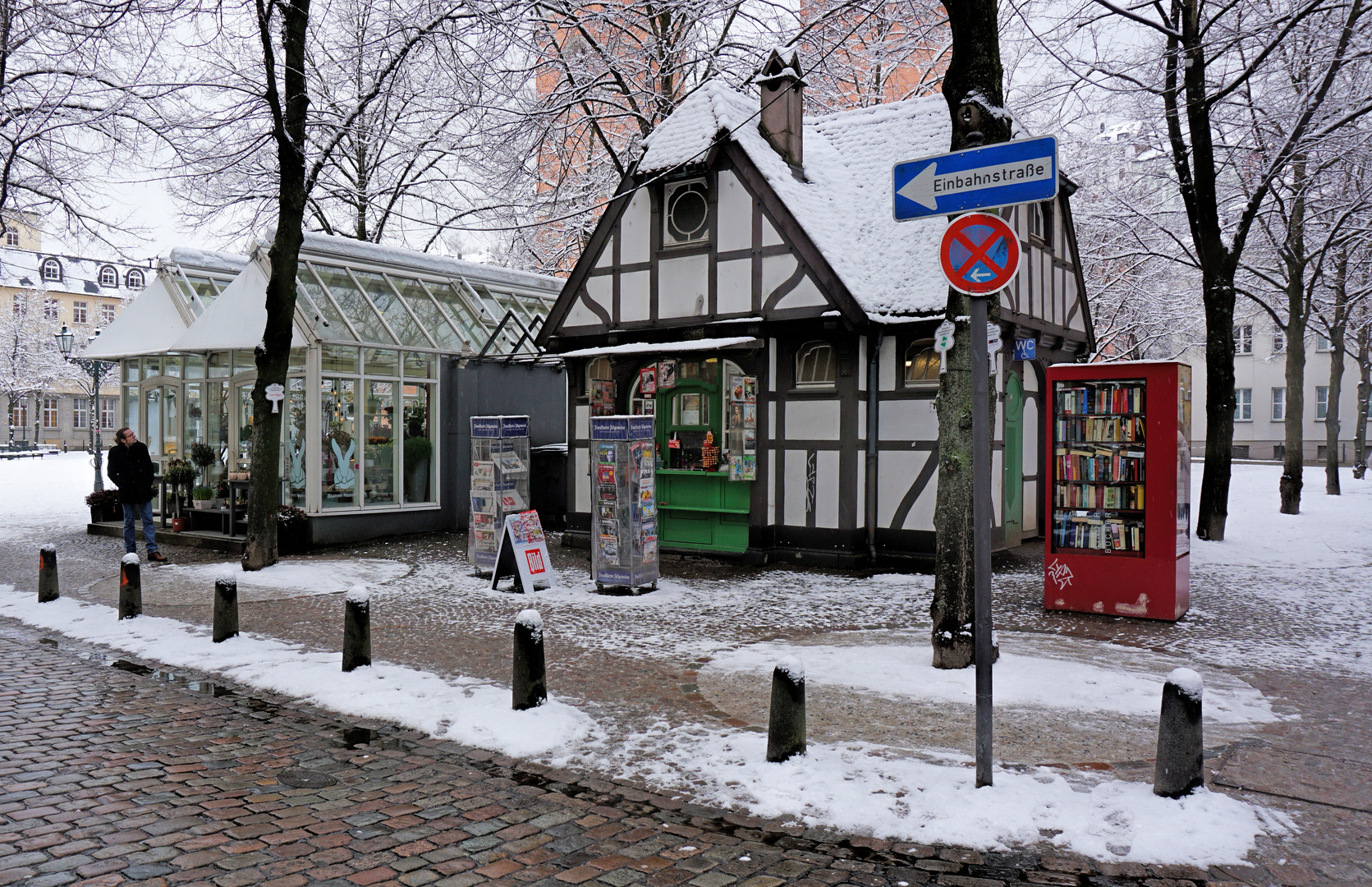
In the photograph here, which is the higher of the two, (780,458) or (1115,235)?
(1115,235)

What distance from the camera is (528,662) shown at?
6.49 meters

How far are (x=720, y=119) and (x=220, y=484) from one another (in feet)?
38.2

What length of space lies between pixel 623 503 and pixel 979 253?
6.91 metres

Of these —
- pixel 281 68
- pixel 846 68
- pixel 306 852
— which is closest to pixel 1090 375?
pixel 306 852

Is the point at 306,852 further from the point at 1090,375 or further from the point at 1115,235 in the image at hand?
the point at 1115,235

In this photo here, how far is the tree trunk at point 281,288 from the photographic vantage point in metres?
13.0

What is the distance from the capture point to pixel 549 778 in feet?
17.8

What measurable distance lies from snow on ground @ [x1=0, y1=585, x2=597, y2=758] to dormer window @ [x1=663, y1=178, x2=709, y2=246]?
8.64 m

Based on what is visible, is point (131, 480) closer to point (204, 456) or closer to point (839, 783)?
point (204, 456)

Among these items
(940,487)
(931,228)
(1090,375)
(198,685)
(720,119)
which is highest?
(720,119)

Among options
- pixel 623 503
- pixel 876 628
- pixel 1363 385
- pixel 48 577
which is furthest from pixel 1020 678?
pixel 1363 385

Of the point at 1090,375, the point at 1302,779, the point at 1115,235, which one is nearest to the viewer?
the point at 1302,779

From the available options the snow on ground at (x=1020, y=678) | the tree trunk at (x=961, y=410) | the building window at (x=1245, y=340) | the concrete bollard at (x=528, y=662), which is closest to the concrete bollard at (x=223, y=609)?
the concrete bollard at (x=528, y=662)

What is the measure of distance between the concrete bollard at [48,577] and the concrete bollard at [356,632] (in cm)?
562
